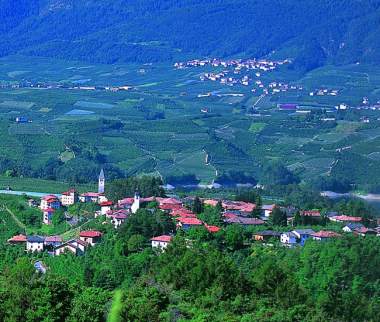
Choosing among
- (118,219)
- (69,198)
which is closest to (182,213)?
(118,219)

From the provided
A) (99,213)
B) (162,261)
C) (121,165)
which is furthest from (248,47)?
(162,261)

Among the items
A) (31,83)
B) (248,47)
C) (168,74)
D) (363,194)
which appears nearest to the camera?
(363,194)

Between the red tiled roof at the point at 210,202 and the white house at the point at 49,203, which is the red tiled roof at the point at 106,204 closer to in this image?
the white house at the point at 49,203

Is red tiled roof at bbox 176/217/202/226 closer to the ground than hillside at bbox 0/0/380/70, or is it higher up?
closer to the ground

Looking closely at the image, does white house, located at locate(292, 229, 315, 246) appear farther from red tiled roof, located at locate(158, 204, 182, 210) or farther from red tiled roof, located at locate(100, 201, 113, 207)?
red tiled roof, located at locate(100, 201, 113, 207)

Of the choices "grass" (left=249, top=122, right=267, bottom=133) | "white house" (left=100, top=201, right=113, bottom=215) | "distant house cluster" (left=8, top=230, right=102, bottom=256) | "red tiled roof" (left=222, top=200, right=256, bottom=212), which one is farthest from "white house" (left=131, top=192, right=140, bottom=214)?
"grass" (left=249, top=122, right=267, bottom=133)

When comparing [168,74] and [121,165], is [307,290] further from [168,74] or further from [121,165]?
[168,74]

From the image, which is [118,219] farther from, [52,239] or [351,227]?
[351,227]
